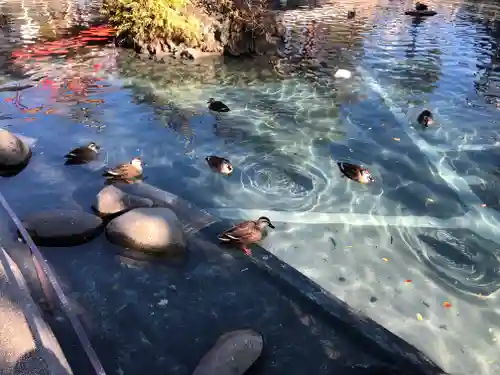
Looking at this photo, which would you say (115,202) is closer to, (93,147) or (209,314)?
(93,147)

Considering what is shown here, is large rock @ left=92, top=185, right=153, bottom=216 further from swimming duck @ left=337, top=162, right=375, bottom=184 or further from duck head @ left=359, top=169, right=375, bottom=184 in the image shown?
duck head @ left=359, top=169, right=375, bottom=184

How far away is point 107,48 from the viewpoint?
62.9 feet

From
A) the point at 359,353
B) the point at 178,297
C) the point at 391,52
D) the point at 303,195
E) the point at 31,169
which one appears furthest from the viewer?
the point at 391,52

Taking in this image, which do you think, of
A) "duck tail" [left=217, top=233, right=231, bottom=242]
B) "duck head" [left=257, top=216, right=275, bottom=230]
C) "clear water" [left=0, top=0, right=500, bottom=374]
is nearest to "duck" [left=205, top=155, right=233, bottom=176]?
"clear water" [left=0, top=0, right=500, bottom=374]

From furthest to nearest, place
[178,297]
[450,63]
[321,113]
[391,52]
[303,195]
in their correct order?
1. [391,52]
2. [450,63]
3. [321,113]
4. [303,195]
5. [178,297]

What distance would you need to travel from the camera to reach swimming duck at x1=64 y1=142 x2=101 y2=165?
8.95 meters

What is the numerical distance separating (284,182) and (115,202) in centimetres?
321

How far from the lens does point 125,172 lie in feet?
26.9

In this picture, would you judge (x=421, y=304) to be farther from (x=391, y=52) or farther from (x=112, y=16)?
(x=112, y=16)

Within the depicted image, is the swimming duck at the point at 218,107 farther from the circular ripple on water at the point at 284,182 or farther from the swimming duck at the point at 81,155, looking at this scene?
the swimming duck at the point at 81,155

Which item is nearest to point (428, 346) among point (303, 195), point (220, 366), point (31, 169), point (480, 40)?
point (220, 366)

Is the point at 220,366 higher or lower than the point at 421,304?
higher

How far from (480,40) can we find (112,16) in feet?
57.2

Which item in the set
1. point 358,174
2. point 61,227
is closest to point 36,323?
point 61,227
